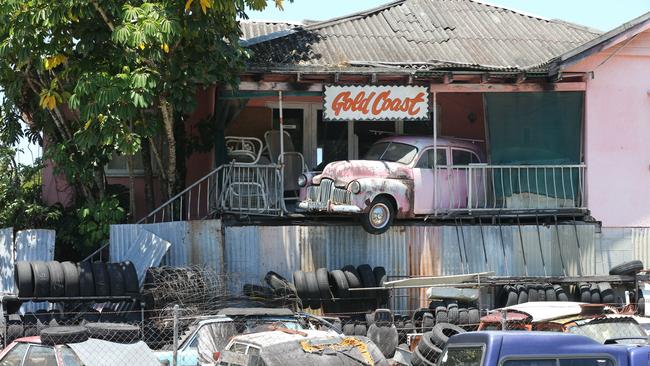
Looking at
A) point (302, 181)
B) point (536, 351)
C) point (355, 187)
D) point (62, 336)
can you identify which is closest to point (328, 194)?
point (355, 187)

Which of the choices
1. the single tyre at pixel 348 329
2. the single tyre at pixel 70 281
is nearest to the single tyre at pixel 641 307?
the single tyre at pixel 348 329

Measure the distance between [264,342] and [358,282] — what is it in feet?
18.5

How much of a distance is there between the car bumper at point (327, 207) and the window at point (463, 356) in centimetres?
754

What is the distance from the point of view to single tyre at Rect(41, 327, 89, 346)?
11.5 metres

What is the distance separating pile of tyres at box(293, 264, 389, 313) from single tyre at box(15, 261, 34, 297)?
13.0 feet

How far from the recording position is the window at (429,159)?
1869 cm

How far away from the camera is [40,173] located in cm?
2002

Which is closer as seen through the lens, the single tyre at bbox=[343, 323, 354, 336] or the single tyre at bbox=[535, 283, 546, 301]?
the single tyre at bbox=[343, 323, 354, 336]

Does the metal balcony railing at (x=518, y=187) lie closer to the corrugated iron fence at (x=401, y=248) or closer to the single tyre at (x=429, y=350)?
the corrugated iron fence at (x=401, y=248)

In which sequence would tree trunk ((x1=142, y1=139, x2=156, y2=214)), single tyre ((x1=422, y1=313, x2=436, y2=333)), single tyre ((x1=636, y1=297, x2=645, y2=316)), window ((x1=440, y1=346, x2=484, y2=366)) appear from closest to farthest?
1. window ((x1=440, y1=346, x2=484, y2=366))
2. single tyre ((x1=422, y1=313, x2=436, y2=333))
3. single tyre ((x1=636, y1=297, x2=645, y2=316))
4. tree trunk ((x1=142, y1=139, x2=156, y2=214))

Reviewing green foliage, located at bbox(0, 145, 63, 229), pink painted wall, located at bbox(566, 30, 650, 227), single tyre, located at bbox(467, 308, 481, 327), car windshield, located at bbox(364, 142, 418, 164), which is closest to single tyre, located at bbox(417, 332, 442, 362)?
single tyre, located at bbox(467, 308, 481, 327)

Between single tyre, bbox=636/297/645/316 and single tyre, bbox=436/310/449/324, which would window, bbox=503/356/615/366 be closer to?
single tyre, bbox=436/310/449/324

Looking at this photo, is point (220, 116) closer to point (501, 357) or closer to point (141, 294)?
point (141, 294)

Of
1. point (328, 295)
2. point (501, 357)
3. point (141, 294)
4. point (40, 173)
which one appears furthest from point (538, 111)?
point (501, 357)
